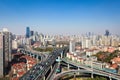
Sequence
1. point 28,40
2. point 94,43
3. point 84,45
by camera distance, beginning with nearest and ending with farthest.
Result: point 84,45, point 94,43, point 28,40

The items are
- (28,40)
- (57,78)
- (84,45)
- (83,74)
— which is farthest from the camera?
(28,40)

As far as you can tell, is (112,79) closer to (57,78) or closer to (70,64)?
(57,78)

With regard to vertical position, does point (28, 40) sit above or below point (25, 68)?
above

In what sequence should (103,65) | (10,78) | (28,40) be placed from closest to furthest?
(10,78)
(103,65)
(28,40)

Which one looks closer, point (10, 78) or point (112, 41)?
point (10, 78)

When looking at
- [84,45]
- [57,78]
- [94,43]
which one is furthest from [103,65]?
[94,43]

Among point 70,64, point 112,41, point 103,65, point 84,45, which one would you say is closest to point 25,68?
point 70,64

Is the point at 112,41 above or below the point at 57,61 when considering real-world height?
above

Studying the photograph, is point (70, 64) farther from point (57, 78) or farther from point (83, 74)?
point (57, 78)

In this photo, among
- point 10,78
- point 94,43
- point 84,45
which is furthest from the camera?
point 94,43
